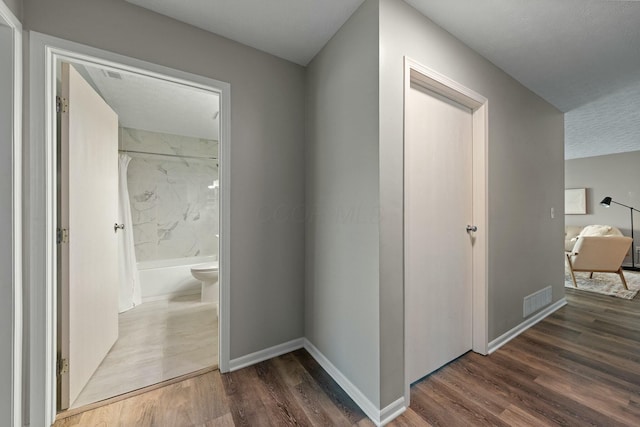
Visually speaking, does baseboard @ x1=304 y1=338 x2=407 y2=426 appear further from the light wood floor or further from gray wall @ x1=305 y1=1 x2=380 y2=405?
the light wood floor

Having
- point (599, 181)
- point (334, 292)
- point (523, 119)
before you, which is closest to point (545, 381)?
point (334, 292)

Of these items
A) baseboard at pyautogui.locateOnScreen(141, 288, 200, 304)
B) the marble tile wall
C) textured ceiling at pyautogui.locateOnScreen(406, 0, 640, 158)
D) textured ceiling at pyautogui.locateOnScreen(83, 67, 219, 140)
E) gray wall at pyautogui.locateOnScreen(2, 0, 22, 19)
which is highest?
textured ceiling at pyautogui.locateOnScreen(406, 0, 640, 158)

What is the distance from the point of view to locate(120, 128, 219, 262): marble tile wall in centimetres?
356

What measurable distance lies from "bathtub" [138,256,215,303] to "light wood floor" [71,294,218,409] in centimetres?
30

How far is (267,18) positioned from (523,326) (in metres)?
3.24

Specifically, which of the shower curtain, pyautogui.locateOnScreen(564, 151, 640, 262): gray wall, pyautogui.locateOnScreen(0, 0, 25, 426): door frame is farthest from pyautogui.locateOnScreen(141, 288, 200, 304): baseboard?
pyautogui.locateOnScreen(564, 151, 640, 262): gray wall

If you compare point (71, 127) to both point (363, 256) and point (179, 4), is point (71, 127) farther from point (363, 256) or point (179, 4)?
point (363, 256)

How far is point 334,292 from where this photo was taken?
1713 millimetres

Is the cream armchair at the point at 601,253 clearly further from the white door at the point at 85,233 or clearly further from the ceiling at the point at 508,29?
the white door at the point at 85,233

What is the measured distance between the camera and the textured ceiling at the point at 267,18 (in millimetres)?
1443

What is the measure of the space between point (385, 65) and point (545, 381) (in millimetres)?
2203

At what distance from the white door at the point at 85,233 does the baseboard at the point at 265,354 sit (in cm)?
90

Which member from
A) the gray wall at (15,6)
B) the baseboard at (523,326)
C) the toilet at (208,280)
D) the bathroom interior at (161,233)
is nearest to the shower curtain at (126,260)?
the bathroom interior at (161,233)

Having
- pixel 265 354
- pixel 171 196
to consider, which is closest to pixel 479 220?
pixel 265 354
